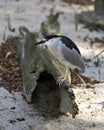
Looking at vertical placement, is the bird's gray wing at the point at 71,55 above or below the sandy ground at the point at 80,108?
above

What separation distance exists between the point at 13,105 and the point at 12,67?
957mm

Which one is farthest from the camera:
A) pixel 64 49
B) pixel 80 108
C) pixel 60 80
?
pixel 64 49

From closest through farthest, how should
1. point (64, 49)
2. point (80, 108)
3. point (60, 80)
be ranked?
point (60, 80), point (80, 108), point (64, 49)

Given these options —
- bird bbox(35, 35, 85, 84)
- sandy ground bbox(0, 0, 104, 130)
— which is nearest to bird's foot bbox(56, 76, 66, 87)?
bird bbox(35, 35, 85, 84)

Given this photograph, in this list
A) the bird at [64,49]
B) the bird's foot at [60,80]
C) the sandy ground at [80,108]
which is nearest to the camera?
the sandy ground at [80,108]

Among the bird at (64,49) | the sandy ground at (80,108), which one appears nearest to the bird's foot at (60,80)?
the bird at (64,49)

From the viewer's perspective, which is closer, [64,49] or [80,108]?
[80,108]

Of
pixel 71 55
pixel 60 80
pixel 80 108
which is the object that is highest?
pixel 71 55

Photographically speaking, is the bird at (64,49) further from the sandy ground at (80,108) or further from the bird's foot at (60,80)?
the sandy ground at (80,108)

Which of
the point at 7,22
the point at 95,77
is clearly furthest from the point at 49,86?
the point at 7,22

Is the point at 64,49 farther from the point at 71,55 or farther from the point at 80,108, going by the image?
the point at 80,108

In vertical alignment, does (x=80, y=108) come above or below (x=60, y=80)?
below

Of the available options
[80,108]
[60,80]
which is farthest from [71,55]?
[80,108]

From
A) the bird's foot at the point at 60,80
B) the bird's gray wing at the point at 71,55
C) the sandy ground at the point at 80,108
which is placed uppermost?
the bird's gray wing at the point at 71,55
